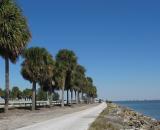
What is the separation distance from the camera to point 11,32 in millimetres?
35094

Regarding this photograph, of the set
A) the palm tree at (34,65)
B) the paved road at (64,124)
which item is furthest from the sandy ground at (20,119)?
the palm tree at (34,65)

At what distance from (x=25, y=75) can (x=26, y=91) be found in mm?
126724

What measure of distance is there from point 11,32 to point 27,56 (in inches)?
713

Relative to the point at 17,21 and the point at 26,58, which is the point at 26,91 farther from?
the point at 17,21

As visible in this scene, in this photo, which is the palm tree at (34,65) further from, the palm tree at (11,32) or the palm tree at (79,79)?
the palm tree at (79,79)

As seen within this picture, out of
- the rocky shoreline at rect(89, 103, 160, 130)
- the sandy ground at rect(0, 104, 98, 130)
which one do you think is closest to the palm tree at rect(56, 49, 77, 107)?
the sandy ground at rect(0, 104, 98, 130)

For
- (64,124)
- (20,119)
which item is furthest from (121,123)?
(20,119)

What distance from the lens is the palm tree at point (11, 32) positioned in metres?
34.4

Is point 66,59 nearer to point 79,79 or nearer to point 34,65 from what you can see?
point 34,65

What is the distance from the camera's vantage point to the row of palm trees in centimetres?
3478

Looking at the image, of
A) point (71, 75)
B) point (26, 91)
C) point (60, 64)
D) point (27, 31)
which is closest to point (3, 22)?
point (27, 31)

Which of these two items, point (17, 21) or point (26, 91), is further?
point (26, 91)

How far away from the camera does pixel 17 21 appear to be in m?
35.7

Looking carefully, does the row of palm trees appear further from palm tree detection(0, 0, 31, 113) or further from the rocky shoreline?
the rocky shoreline
